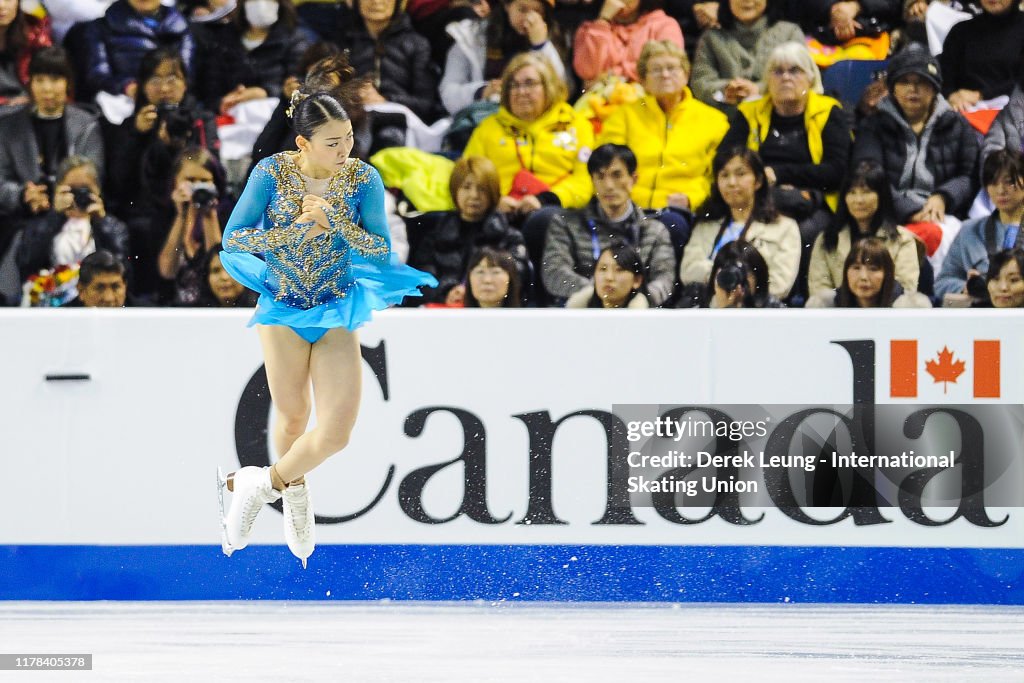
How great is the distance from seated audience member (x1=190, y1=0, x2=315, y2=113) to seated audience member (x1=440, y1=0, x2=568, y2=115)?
2.33 ft

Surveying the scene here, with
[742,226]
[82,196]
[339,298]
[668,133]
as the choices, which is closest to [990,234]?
[742,226]

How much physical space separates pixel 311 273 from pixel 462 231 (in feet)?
5.92

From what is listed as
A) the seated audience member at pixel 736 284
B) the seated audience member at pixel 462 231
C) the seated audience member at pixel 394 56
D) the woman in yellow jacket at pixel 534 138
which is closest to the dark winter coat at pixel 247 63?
the seated audience member at pixel 394 56

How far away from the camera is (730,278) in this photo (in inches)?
227

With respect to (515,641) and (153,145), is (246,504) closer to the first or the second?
(515,641)

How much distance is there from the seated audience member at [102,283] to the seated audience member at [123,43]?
4.12 ft

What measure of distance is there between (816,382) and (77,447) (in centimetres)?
277

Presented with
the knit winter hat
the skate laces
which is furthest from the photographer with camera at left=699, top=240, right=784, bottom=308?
the skate laces

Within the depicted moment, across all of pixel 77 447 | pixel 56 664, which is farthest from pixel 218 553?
pixel 56 664

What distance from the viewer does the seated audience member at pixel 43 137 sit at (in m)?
6.38

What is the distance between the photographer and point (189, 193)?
6.26 metres

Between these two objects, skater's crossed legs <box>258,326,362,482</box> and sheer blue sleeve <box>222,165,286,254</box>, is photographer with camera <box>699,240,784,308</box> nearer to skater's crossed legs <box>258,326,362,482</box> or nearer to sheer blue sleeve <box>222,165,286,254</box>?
skater's crossed legs <box>258,326,362,482</box>

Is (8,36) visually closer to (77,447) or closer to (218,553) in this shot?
(77,447)

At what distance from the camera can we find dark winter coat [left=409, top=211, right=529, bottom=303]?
5.98 meters
